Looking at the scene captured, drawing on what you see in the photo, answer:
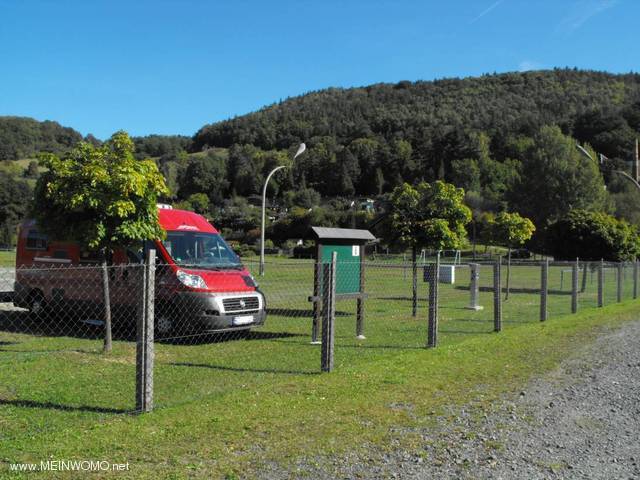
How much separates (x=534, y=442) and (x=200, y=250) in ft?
26.7

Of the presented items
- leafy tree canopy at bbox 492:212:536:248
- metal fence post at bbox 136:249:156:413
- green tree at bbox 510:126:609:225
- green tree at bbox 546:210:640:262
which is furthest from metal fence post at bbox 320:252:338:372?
green tree at bbox 510:126:609:225

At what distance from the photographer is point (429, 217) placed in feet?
61.0

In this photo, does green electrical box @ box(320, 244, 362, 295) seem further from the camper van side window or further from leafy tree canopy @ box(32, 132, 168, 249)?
the camper van side window

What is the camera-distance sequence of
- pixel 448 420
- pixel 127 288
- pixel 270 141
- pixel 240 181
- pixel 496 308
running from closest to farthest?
1. pixel 448 420
2. pixel 127 288
3. pixel 496 308
4. pixel 240 181
5. pixel 270 141

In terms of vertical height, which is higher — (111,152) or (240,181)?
(240,181)

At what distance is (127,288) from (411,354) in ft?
17.5

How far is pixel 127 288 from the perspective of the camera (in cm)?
1108

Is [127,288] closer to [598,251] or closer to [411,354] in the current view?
[411,354]

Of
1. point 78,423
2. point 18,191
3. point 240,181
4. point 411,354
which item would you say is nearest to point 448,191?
point 411,354

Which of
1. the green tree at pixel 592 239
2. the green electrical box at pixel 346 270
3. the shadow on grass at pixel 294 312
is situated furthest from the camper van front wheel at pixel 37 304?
Answer: the green tree at pixel 592 239

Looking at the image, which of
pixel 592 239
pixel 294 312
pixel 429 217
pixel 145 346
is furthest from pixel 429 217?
pixel 592 239

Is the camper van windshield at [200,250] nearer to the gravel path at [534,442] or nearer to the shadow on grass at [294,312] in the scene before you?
the shadow on grass at [294,312]

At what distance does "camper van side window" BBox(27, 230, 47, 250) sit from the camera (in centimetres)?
1322

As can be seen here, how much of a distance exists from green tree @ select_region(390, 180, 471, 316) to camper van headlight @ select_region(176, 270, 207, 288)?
908 cm
